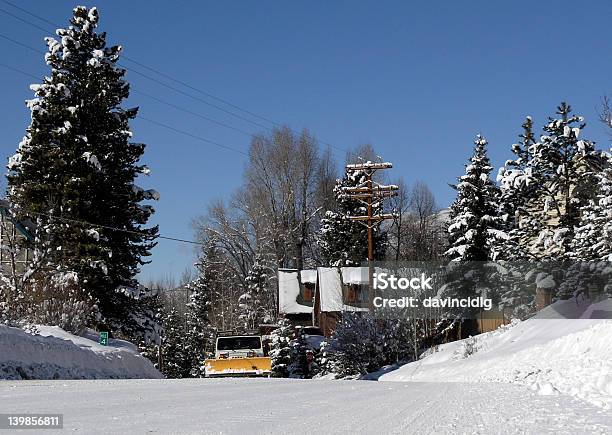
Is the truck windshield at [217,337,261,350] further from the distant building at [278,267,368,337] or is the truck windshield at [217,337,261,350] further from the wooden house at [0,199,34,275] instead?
the distant building at [278,267,368,337]

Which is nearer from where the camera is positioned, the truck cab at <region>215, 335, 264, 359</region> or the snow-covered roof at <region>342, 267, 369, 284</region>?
the truck cab at <region>215, 335, 264, 359</region>

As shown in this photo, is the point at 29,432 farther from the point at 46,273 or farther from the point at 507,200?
the point at 507,200

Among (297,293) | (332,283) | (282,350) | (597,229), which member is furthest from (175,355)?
(597,229)

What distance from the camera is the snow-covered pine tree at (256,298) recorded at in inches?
2692

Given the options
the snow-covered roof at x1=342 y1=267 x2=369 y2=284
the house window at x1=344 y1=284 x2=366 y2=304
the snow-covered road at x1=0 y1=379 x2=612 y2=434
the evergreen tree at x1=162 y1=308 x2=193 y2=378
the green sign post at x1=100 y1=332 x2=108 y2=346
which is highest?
the snow-covered roof at x1=342 y1=267 x2=369 y2=284

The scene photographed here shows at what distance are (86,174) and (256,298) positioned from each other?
37.1 meters

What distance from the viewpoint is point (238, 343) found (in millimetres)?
31438

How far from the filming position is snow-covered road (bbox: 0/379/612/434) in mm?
7539

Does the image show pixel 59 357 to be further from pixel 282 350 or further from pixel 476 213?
pixel 476 213

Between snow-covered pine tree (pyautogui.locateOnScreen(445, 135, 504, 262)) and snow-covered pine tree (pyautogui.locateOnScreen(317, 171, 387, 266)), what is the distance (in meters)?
19.9

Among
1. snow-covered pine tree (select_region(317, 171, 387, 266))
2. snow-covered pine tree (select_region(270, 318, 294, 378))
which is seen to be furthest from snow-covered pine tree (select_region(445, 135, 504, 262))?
snow-covered pine tree (select_region(317, 171, 387, 266))

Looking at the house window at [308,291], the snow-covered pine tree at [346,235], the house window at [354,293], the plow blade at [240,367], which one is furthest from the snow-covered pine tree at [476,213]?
the house window at [308,291]

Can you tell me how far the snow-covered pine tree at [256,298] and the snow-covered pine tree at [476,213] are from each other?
27004 mm

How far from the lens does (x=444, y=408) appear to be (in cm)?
992
